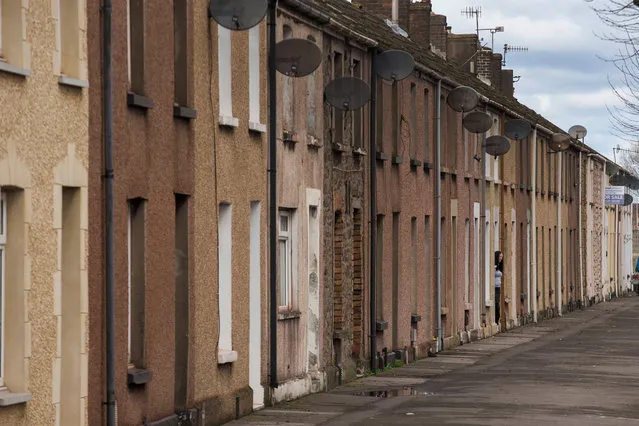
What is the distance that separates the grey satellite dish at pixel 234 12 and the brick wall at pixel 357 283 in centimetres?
1011

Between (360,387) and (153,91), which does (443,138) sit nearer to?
(360,387)

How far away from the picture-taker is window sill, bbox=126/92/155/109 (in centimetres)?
1723

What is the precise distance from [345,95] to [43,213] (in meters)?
11.9

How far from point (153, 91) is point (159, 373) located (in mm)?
3065

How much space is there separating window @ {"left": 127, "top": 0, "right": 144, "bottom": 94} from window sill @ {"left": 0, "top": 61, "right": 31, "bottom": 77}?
344cm

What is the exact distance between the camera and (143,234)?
1783cm

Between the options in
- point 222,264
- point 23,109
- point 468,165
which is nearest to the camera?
point 23,109

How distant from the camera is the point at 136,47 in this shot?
1784 cm

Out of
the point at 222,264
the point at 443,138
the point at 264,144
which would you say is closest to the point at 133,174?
the point at 222,264

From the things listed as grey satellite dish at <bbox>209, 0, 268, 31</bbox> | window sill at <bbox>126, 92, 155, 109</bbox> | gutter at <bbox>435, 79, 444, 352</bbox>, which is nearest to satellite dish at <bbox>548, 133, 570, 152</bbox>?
gutter at <bbox>435, 79, 444, 352</bbox>

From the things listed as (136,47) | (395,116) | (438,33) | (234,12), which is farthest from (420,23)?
(136,47)

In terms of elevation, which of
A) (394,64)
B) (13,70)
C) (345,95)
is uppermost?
(394,64)

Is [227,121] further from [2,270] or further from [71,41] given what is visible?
[2,270]

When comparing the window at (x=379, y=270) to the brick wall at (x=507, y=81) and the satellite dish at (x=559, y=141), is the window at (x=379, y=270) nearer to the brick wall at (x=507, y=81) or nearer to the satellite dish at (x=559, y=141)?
the satellite dish at (x=559, y=141)
